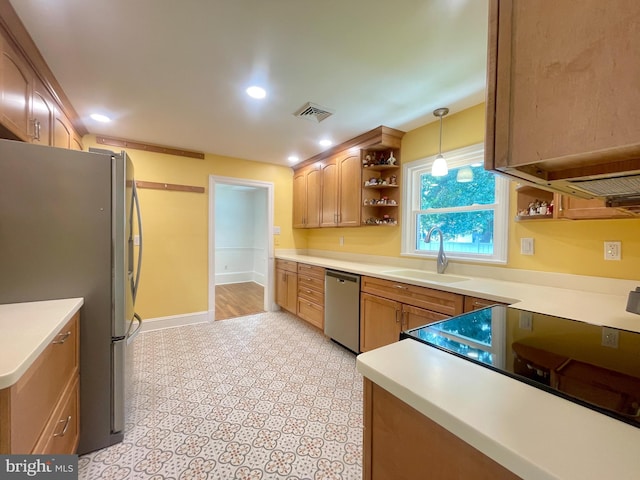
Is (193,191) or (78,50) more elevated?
(78,50)

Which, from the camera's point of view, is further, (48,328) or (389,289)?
(389,289)

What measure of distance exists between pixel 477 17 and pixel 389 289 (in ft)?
6.04

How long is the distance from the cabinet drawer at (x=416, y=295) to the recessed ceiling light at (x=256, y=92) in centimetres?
182

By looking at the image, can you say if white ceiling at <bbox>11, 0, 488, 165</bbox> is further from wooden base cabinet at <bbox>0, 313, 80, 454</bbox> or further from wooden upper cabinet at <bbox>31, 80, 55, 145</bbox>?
wooden base cabinet at <bbox>0, 313, 80, 454</bbox>

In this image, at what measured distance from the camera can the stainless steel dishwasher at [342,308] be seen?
267 centimetres

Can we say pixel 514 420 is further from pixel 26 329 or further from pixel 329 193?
pixel 329 193

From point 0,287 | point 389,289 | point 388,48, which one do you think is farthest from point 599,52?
point 0,287

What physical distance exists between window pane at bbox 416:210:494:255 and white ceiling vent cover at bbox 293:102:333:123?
1.42 metres

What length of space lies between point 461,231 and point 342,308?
1.39 m

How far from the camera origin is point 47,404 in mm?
1093

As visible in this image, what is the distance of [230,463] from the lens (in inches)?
58.4

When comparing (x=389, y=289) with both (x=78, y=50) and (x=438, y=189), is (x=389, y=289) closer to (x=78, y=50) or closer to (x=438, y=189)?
(x=438, y=189)

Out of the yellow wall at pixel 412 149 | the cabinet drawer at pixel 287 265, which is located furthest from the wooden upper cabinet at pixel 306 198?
the cabinet drawer at pixel 287 265

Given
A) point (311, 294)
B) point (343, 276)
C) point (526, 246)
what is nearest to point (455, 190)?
point (526, 246)
